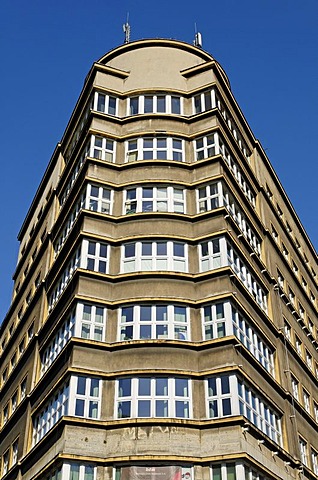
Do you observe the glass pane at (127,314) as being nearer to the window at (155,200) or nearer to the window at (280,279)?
the window at (155,200)

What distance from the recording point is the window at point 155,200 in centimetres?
3419

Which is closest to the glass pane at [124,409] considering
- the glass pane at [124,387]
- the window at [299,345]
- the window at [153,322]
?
the glass pane at [124,387]

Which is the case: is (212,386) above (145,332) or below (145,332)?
below

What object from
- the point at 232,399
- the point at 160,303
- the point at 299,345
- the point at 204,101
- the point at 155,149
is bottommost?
the point at 232,399

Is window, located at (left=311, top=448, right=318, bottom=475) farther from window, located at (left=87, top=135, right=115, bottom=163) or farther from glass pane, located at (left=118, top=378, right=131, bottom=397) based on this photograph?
window, located at (left=87, top=135, right=115, bottom=163)

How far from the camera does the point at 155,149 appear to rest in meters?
36.3

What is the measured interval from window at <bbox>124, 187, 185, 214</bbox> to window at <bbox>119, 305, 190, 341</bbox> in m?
5.79

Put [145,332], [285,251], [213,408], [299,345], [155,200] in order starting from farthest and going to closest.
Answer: [285,251], [299,345], [155,200], [145,332], [213,408]

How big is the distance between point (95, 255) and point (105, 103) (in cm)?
1074

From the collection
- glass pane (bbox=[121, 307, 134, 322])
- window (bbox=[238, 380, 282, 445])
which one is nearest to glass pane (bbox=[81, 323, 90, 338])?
glass pane (bbox=[121, 307, 134, 322])

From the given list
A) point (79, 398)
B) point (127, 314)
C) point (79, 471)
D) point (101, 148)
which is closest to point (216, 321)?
point (127, 314)

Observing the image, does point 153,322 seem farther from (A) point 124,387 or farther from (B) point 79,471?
(B) point 79,471

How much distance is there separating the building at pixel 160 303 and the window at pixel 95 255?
0.08 metres

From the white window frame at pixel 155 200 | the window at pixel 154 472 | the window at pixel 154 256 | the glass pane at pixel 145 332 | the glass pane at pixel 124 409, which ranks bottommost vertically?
the window at pixel 154 472
